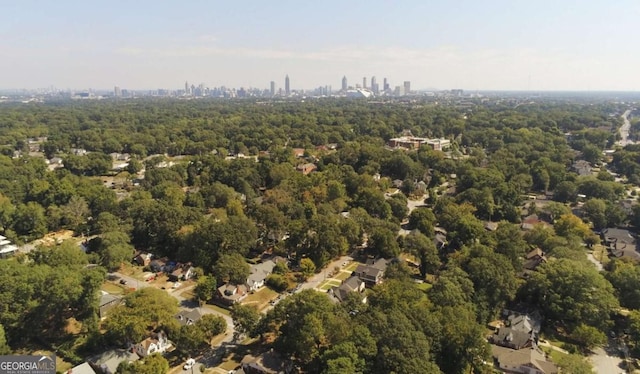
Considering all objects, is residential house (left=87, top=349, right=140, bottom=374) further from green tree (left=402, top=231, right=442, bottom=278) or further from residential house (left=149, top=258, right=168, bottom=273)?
green tree (left=402, top=231, right=442, bottom=278)

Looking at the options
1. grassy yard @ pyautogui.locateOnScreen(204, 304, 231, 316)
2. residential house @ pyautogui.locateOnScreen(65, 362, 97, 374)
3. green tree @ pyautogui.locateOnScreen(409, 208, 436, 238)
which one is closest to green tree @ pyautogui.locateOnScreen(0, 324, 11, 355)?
residential house @ pyautogui.locateOnScreen(65, 362, 97, 374)

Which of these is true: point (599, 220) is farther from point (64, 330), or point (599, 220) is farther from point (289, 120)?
point (289, 120)

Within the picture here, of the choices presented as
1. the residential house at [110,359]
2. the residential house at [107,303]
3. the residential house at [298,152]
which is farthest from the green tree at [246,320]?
the residential house at [298,152]

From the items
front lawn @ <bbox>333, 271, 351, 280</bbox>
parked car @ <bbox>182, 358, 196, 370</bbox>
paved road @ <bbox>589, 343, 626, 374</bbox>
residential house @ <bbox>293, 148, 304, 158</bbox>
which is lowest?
paved road @ <bbox>589, 343, 626, 374</bbox>

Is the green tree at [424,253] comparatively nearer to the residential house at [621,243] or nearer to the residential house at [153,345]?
the residential house at [621,243]

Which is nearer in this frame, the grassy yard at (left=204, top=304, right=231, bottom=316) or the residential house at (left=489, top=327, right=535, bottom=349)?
the residential house at (left=489, top=327, right=535, bottom=349)
